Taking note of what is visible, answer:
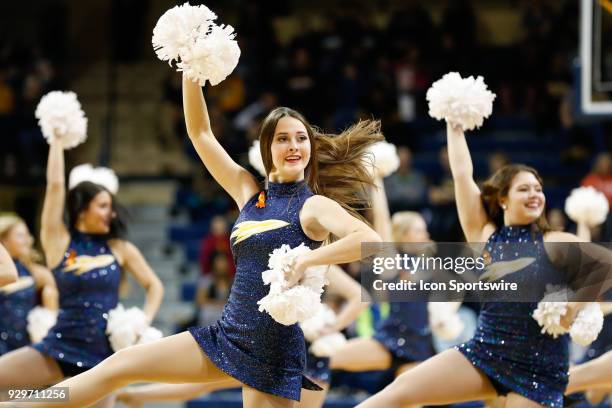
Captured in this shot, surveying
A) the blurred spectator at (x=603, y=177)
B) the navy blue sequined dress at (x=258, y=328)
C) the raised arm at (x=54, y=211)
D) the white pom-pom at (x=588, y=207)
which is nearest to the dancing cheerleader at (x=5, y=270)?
the navy blue sequined dress at (x=258, y=328)

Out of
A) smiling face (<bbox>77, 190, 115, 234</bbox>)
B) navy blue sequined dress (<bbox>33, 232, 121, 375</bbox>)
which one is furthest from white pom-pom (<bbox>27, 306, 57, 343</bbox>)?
smiling face (<bbox>77, 190, 115, 234</bbox>)

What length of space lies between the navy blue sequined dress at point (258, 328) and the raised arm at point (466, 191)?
97cm

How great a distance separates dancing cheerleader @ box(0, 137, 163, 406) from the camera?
519 cm

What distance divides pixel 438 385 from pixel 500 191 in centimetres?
97

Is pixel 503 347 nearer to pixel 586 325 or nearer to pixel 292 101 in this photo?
pixel 586 325

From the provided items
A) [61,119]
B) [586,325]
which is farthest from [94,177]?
[586,325]

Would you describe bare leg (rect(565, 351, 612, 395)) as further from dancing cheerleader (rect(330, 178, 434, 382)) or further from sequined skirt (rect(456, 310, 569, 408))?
dancing cheerleader (rect(330, 178, 434, 382))

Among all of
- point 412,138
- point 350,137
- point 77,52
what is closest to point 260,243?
point 350,137

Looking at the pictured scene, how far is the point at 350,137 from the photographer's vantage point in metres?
→ 4.27

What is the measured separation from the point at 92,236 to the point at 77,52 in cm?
744

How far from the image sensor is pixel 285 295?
362cm

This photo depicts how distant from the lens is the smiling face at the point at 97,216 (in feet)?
17.7

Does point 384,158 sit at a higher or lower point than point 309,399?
higher

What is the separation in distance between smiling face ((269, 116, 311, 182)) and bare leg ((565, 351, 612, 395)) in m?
2.01
